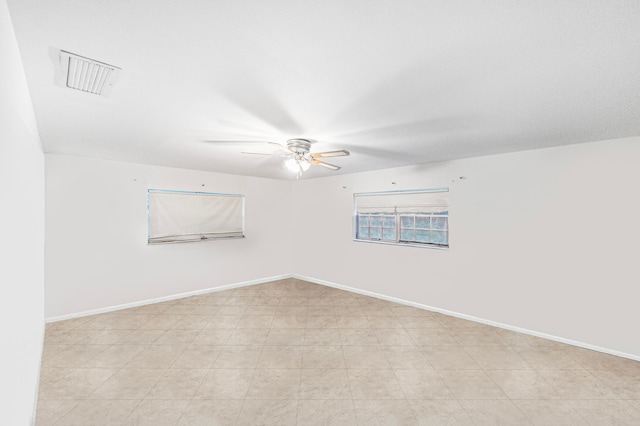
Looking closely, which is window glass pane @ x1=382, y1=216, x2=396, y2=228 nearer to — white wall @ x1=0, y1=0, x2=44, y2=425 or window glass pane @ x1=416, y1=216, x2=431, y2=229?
window glass pane @ x1=416, y1=216, x2=431, y2=229

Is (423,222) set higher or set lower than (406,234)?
higher

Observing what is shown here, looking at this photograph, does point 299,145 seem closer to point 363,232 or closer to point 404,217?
point 404,217

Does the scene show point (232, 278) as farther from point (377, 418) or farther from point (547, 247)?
point (547, 247)

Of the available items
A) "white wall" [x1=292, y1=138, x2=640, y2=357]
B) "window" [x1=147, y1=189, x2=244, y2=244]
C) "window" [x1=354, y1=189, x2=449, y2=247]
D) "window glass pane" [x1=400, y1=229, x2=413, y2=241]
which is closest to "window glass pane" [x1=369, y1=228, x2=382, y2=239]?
"window" [x1=354, y1=189, x2=449, y2=247]

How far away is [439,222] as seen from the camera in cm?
432

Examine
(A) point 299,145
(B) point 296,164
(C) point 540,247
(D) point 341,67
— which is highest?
(D) point 341,67

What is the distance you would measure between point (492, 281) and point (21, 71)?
482cm

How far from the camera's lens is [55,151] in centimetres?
365

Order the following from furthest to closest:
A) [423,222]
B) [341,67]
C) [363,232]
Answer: [363,232] → [423,222] → [341,67]

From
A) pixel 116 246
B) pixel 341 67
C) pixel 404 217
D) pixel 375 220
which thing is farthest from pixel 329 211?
pixel 341 67

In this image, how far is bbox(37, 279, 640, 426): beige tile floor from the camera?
206cm

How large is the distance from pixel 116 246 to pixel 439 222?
5.00 meters

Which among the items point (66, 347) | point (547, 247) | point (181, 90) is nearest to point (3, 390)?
point (181, 90)

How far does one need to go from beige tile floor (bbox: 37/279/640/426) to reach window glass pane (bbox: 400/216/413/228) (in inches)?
58.4
